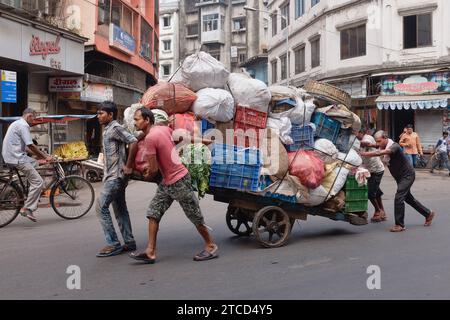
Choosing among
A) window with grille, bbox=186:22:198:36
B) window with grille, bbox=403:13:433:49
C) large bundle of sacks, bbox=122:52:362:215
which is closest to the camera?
large bundle of sacks, bbox=122:52:362:215

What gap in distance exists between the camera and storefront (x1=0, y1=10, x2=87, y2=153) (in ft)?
42.4

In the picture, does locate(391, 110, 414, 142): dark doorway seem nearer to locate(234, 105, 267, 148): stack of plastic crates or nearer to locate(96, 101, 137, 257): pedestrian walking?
locate(234, 105, 267, 148): stack of plastic crates

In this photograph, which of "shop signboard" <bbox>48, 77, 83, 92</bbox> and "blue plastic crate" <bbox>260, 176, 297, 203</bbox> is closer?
"blue plastic crate" <bbox>260, 176, 297, 203</bbox>

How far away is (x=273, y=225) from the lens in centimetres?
602

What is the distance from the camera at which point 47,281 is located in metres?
4.67

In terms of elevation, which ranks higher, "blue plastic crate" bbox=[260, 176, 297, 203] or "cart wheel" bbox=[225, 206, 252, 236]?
"blue plastic crate" bbox=[260, 176, 297, 203]

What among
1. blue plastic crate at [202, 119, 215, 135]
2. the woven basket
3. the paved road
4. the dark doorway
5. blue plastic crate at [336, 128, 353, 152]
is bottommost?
the paved road

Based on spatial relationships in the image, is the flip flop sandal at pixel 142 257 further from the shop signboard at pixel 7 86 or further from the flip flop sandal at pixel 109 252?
the shop signboard at pixel 7 86

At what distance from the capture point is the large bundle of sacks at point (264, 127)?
566 cm

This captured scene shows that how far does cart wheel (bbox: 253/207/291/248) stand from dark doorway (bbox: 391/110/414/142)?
17.9 meters

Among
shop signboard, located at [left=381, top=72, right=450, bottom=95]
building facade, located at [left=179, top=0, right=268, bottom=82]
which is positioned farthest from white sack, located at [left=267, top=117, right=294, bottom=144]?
building facade, located at [left=179, top=0, right=268, bottom=82]

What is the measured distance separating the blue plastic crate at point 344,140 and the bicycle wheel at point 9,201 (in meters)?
4.92

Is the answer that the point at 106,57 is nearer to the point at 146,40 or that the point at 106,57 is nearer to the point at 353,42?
the point at 146,40

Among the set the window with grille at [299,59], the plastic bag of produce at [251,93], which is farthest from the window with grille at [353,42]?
the plastic bag of produce at [251,93]
